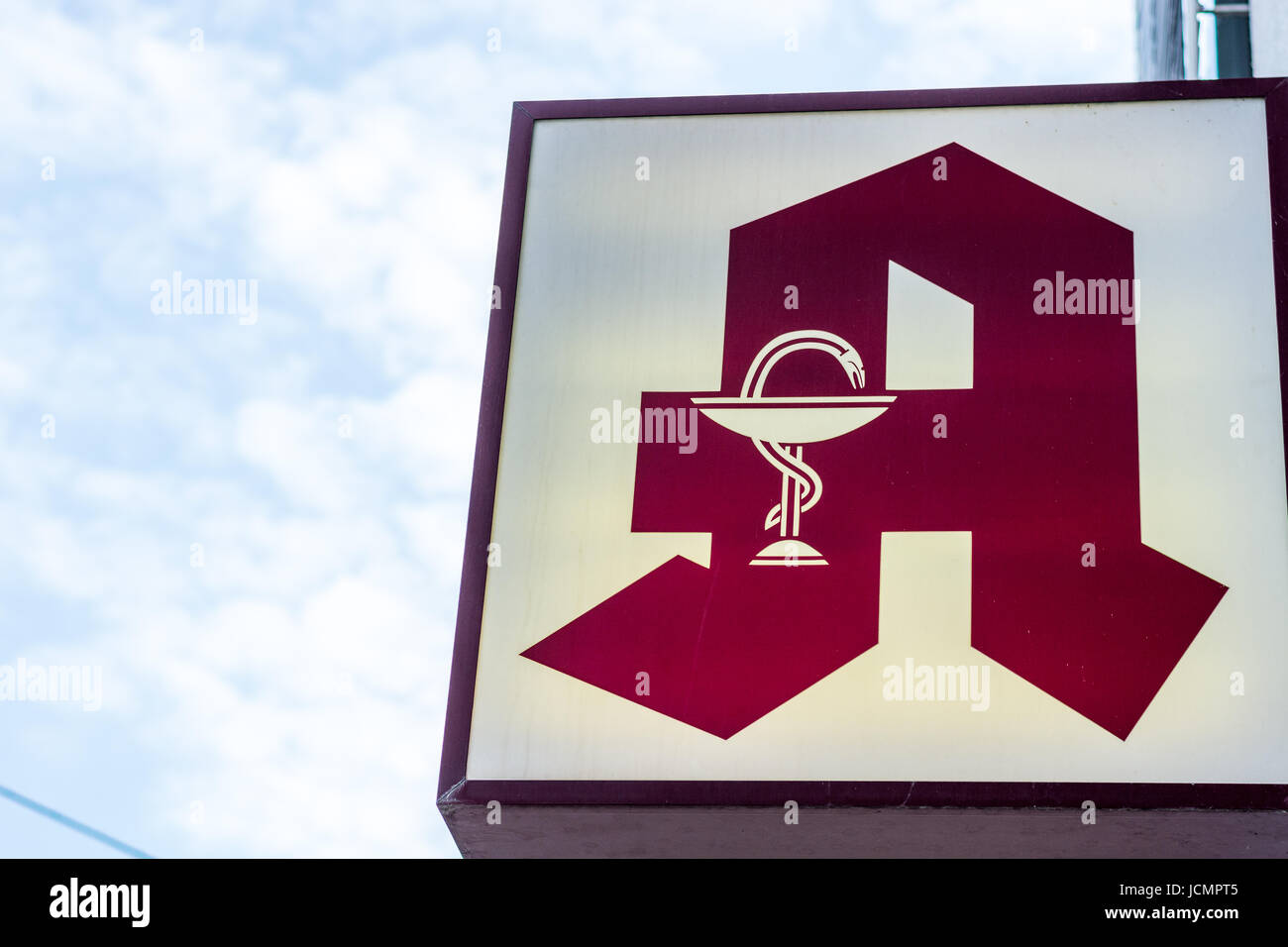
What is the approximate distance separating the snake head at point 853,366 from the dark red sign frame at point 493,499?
46.7 inches

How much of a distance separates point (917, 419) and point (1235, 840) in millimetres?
1796

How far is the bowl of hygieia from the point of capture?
6367mm

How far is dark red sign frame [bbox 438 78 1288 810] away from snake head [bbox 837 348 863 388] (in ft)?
3.89

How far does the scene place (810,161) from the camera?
7.19 metres
